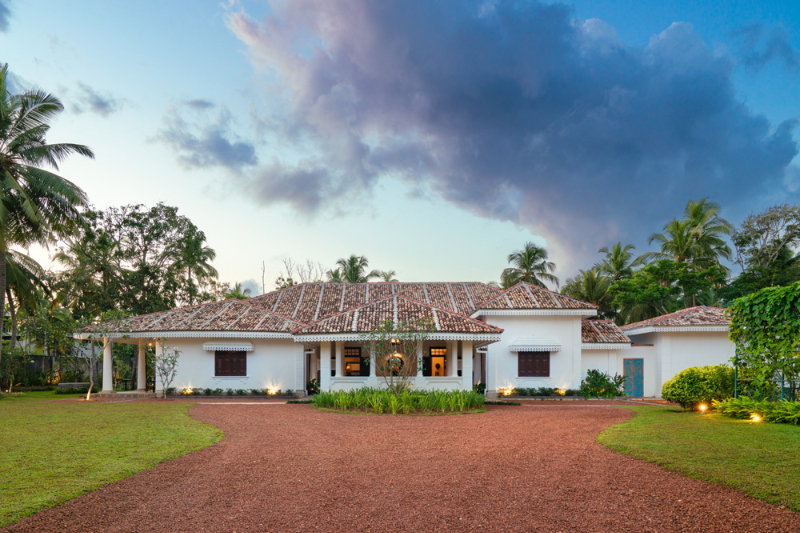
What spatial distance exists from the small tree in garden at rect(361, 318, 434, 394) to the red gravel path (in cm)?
673

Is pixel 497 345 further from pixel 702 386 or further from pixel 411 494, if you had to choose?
pixel 411 494

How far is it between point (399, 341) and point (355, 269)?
892 inches

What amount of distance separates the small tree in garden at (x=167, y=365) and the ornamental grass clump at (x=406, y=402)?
8.09m

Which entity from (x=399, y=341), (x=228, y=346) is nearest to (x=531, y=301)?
(x=399, y=341)

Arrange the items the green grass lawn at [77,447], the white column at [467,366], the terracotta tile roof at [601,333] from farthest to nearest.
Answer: the terracotta tile roof at [601,333] → the white column at [467,366] → the green grass lawn at [77,447]

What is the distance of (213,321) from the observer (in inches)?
818

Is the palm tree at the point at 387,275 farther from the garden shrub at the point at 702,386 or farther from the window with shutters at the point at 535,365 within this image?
the garden shrub at the point at 702,386

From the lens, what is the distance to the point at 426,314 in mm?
18500

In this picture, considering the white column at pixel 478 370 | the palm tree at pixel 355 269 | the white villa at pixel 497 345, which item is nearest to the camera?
the white villa at pixel 497 345

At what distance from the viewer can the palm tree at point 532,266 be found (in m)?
36.0

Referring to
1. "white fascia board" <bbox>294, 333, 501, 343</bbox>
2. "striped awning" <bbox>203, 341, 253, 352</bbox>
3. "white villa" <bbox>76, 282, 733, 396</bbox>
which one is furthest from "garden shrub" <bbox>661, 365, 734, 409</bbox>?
"striped awning" <bbox>203, 341, 253, 352</bbox>

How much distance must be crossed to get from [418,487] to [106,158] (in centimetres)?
1760

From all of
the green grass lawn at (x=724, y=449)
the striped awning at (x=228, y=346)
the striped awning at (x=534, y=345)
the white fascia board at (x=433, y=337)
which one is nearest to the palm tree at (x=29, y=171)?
the striped awning at (x=228, y=346)

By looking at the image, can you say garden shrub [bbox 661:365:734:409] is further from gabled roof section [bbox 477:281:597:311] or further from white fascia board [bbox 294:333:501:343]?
gabled roof section [bbox 477:281:597:311]
